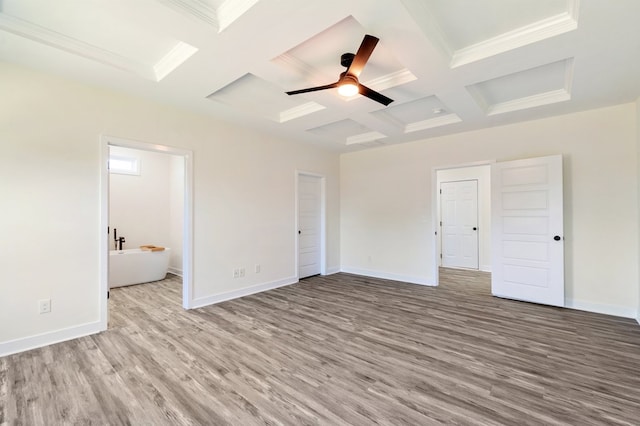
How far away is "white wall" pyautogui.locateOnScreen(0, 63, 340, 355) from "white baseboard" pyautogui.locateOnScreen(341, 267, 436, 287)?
2969 mm

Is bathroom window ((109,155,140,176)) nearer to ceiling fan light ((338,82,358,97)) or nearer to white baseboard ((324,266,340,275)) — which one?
white baseboard ((324,266,340,275))

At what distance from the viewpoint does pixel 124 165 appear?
19.5ft

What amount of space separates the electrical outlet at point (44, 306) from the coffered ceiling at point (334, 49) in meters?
2.30

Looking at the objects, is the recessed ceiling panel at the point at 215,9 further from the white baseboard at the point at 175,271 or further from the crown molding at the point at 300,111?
the white baseboard at the point at 175,271

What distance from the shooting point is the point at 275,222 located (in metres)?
5.06

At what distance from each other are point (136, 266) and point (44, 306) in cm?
248

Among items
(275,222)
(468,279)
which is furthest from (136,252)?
(468,279)

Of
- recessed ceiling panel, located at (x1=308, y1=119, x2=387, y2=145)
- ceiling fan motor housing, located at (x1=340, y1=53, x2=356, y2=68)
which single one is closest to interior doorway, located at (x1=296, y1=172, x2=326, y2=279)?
recessed ceiling panel, located at (x1=308, y1=119, x2=387, y2=145)

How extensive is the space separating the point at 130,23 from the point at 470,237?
7.09 metres

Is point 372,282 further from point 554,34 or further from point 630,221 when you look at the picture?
point 554,34

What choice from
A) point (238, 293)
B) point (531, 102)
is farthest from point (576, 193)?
point (238, 293)

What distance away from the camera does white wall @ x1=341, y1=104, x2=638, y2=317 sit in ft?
12.0

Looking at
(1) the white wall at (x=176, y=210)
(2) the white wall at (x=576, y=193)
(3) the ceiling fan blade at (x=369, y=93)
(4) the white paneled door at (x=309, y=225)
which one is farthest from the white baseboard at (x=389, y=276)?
(1) the white wall at (x=176, y=210)

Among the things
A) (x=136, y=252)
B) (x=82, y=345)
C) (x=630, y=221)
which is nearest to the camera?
(x=82, y=345)
